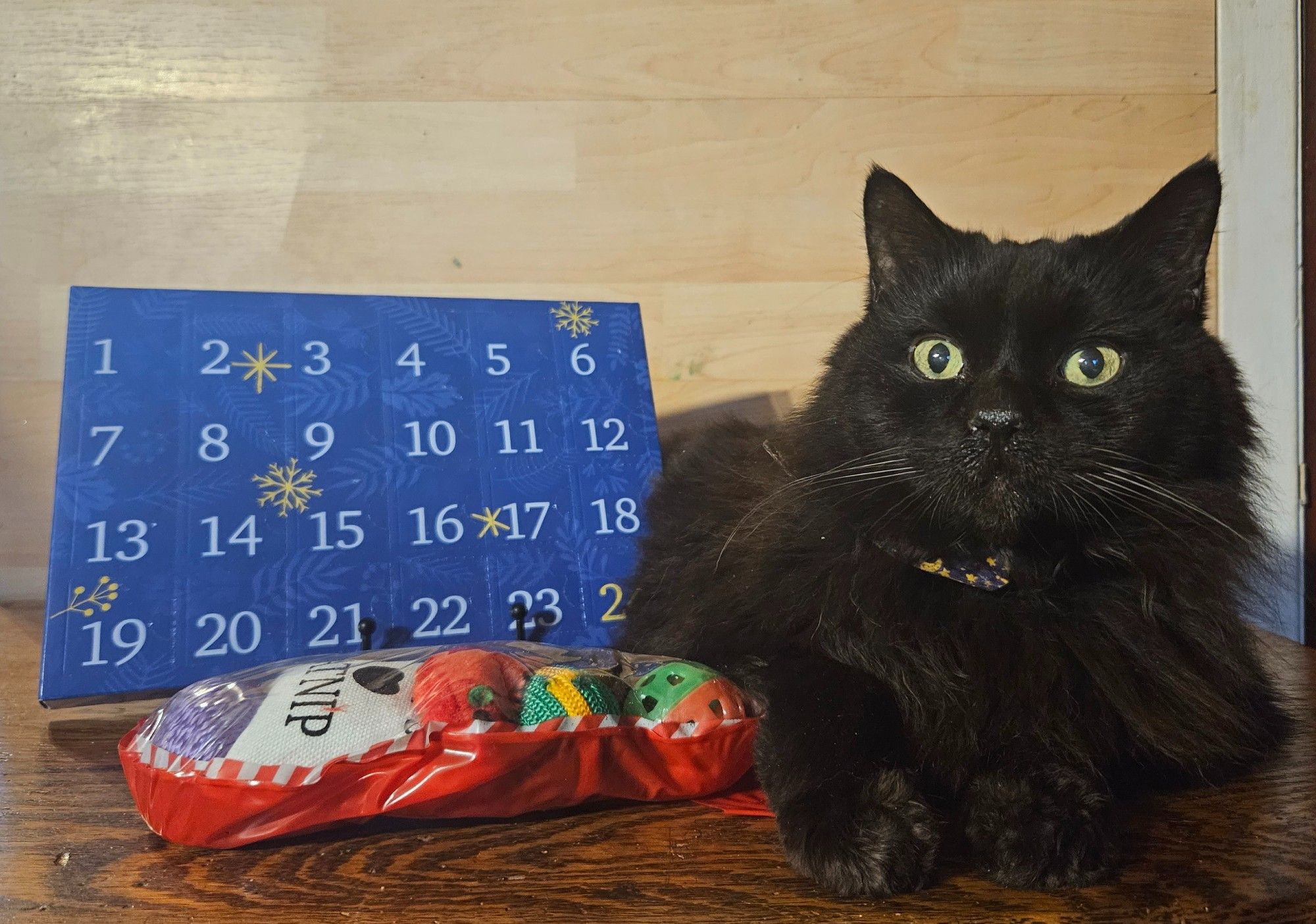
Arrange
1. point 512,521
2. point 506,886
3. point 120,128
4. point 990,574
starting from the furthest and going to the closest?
point 120,128
point 512,521
point 990,574
point 506,886

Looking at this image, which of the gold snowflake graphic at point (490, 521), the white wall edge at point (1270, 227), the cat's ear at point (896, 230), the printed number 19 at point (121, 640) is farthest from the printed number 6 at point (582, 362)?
the white wall edge at point (1270, 227)

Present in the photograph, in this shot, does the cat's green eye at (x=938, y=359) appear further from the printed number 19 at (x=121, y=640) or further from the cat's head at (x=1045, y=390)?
the printed number 19 at (x=121, y=640)

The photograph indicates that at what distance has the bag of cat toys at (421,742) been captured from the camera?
2.76ft

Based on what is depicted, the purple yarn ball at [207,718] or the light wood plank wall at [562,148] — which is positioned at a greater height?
the light wood plank wall at [562,148]

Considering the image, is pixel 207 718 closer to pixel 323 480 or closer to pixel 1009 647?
pixel 323 480

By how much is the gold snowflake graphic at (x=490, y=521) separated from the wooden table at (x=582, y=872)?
606mm

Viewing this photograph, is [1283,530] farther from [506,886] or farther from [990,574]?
[506,886]

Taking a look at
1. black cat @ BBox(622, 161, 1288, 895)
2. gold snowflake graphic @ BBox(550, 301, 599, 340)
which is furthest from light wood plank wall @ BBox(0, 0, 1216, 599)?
black cat @ BBox(622, 161, 1288, 895)

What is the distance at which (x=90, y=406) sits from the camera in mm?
1383

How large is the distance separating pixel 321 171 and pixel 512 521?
2.81 feet

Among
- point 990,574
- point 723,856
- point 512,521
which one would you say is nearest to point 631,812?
point 723,856

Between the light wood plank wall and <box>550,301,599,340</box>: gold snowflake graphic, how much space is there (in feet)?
0.78

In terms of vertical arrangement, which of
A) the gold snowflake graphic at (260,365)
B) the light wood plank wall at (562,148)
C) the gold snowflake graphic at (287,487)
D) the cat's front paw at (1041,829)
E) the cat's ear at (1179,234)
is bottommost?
the cat's front paw at (1041,829)

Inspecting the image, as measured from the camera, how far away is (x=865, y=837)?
78 cm
